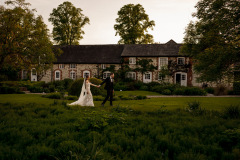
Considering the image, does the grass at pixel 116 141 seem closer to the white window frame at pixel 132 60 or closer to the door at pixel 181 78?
the door at pixel 181 78

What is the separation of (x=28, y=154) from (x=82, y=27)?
38606 mm

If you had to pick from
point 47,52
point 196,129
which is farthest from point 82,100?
point 196,129

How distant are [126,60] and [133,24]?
10.7m

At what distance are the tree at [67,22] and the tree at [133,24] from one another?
27.9 feet

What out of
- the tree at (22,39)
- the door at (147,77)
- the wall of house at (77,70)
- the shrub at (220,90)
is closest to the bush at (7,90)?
the tree at (22,39)

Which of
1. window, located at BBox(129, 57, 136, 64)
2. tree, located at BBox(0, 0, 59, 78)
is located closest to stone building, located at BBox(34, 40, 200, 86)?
window, located at BBox(129, 57, 136, 64)

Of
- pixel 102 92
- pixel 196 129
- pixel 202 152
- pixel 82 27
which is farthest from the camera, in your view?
pixel 82 27

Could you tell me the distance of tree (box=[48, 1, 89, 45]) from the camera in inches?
1442

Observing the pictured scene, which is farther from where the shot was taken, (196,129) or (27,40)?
(27,40)

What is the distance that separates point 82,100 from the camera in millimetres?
9859

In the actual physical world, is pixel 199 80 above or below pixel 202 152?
above

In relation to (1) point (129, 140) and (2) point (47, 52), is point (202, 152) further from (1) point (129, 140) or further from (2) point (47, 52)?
(2) point (47, 52)

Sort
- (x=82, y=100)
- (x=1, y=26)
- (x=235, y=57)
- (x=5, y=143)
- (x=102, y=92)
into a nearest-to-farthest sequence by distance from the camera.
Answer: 1. (x=5, y=143)
2. (x=235, y=57)
3. (x=1, y=26)
4. (x=82, y=100)
5. (x=102, y=92)

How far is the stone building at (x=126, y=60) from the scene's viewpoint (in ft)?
92.2
